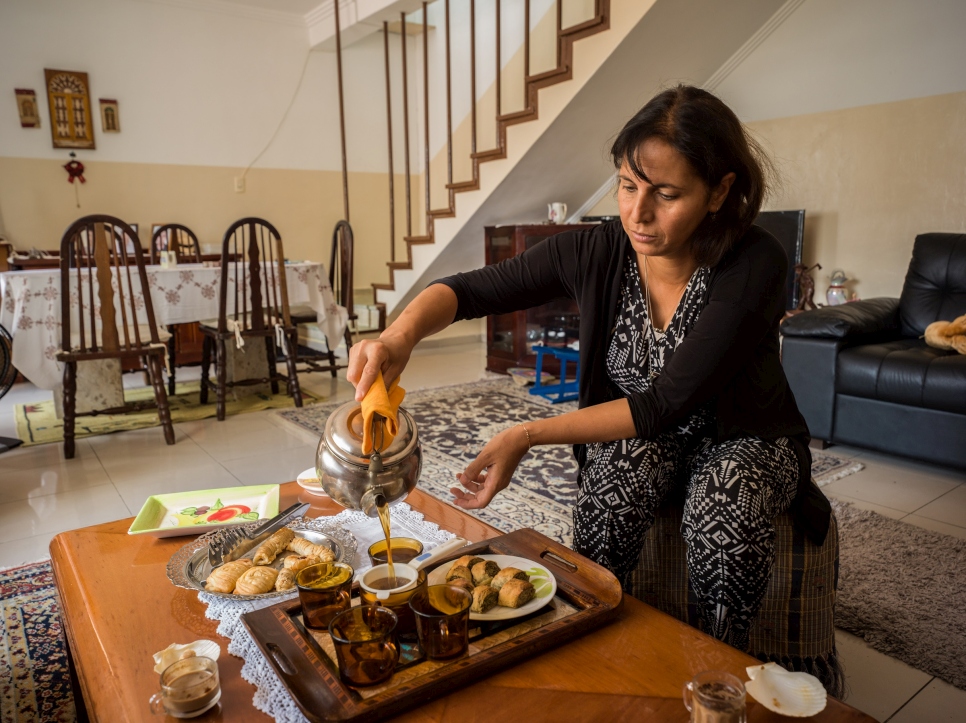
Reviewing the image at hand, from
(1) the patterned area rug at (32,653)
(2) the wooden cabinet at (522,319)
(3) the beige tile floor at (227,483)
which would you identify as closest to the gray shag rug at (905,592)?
(3) the beige tile floor at (227,483)

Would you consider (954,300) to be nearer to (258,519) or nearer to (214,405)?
(258,519)

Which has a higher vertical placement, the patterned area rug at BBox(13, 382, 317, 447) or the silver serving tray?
the silver serving tray

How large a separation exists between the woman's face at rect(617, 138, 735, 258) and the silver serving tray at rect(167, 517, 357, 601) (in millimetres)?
699

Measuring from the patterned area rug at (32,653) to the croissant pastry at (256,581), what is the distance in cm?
41

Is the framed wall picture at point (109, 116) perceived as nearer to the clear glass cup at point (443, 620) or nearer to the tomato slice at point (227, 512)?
the tomato slice at point (227, 512)

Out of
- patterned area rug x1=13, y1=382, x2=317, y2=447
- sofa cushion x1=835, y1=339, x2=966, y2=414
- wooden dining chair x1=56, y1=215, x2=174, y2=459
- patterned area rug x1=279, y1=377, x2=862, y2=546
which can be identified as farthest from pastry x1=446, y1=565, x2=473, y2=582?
→ patterned area rug x1=13, y1=382, x2=317, y2=447

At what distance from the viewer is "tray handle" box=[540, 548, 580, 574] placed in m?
1.01

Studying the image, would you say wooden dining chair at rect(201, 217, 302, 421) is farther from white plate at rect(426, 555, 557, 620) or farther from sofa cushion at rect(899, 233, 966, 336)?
sofa cushion at rect(899, 233, 966, 336)

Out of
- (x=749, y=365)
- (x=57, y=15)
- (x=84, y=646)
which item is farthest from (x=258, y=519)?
(x=57, y=15)

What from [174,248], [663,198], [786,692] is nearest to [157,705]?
[786,692]

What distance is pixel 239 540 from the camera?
1145 mm

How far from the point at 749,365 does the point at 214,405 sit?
303 cm

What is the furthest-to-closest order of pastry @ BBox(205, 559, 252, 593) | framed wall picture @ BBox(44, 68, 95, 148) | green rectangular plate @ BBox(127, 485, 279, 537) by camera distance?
framed wall picture @ BBox(44, 68, 95, 148), green rectangular plate @ BBox(127, 485, 279, 537), pastry @ BBox(205, 559, 252, 593)

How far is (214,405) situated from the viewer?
362 centimetres
